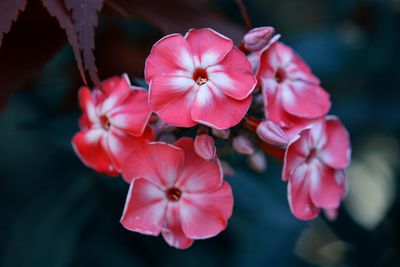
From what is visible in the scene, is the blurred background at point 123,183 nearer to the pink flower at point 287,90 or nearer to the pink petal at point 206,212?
the pink flower at point 287,90

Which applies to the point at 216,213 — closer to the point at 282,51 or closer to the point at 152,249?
the point at 282,51

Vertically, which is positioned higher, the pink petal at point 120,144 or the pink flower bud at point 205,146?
the pink flower bud at point 205,146

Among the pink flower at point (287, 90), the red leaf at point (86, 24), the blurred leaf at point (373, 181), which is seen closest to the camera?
the red leaf at point (86, 24)

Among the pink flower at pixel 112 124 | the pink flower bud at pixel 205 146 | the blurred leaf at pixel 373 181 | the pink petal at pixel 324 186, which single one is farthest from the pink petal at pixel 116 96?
the blurred leaf at pixel 373 181

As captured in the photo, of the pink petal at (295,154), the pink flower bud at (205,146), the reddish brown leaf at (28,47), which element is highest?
the reddish brown leaf at (28,47)

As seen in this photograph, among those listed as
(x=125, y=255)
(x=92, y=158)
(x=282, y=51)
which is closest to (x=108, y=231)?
(x=125, y=255)

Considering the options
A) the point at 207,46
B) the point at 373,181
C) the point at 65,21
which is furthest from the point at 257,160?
the point at 373,181
